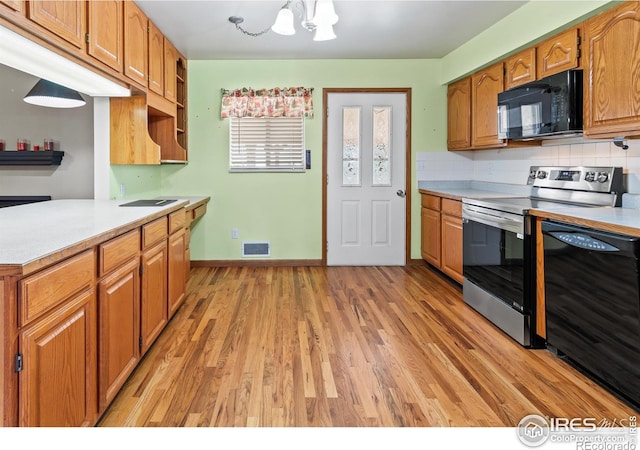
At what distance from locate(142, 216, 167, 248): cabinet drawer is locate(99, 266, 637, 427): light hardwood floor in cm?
66

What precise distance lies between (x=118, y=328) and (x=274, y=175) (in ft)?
11.2

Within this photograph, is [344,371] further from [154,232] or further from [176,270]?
[176,270]

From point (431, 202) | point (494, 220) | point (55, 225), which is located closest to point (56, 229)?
point (55, 225)

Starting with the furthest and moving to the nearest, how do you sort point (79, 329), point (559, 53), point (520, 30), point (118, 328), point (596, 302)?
point (520, 30) < point (559, 53) < point (596, 302) < point (118, 328) < point (79, 329)

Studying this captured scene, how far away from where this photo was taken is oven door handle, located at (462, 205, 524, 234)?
2.96 meters

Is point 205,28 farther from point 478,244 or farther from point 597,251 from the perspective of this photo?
point 597,251

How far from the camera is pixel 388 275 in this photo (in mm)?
4938

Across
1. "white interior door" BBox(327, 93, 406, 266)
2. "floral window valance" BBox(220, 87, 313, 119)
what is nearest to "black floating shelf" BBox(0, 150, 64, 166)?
"floral window valance" BBox(220, 87, 313, 119)

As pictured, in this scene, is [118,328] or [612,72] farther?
[612,72]

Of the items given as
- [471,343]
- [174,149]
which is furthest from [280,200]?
[471,343]

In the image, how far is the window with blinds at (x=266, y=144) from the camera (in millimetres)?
5262

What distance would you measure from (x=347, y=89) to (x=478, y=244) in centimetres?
255

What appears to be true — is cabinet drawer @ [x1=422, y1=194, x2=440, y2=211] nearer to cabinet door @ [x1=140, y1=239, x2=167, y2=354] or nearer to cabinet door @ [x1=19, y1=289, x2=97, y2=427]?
cabinet door @ [x1=140, y1=239, x2=167, y2=354]

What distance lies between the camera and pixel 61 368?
1.56 metres
